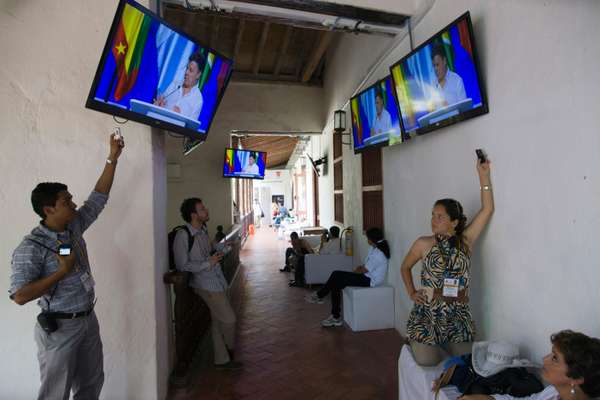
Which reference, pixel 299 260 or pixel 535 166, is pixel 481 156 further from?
pixel 299 260

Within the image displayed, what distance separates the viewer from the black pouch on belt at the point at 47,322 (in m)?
1.58

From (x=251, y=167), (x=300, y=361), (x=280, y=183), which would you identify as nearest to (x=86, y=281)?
(x=300, y=361)

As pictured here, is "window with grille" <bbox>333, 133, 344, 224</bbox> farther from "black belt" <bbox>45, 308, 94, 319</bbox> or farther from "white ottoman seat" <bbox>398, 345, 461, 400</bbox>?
"black belt" <bbox>45, 308, 94, 319</bbox>

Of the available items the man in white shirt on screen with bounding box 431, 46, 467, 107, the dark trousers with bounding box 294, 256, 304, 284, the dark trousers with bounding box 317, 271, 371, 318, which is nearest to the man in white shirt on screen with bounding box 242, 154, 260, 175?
the dark trousers with bounding box 294, 256, 304, 284

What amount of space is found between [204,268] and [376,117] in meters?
2.13

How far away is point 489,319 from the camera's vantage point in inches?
80.7

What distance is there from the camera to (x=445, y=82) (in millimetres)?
2092

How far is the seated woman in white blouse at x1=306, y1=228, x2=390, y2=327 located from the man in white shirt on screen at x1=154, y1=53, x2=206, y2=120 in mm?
2322

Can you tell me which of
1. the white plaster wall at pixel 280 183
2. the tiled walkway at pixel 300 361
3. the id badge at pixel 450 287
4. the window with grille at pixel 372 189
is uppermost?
the white plaster wall at pixel 280 183

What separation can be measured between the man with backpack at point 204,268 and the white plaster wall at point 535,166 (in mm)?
1920

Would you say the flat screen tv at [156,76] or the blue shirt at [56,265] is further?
the flat screen tv at [156,76]

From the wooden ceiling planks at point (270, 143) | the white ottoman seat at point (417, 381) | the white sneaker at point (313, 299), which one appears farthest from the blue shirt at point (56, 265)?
the wooden ceiling planks at point (270, 143)

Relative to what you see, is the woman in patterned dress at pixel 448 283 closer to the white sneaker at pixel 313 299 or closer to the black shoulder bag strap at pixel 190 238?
the black shoulder bag strap at pixel 190 238

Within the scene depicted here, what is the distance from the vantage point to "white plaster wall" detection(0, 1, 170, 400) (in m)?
2.07
